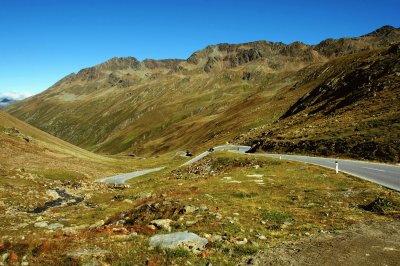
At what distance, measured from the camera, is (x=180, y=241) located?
45.4ft

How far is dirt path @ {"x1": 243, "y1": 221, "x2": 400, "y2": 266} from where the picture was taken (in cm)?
Answer: 1234

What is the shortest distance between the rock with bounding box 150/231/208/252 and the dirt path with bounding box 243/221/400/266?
217 centimetres

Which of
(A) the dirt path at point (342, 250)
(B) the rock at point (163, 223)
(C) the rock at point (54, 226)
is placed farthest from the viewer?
(C) the rock at point (54, 226)

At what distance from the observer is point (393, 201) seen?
67.9 ft

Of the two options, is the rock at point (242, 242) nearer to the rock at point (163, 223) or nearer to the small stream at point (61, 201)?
the rock at point (163, 223)

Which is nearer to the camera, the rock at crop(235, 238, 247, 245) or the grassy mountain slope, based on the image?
the rock at crop(235, 238, 247, 245)

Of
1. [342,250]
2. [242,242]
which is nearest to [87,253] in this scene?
[242,242]

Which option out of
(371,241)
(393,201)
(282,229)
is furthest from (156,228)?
(393,201)

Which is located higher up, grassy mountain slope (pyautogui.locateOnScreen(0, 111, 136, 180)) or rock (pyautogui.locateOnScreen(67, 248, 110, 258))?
rock (pyautogui.locateOnScreen(67, 248, 110, 258))

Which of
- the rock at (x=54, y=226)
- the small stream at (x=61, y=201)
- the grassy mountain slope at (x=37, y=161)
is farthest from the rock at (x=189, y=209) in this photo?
the grassy mountain slope at (x=37, y=161)

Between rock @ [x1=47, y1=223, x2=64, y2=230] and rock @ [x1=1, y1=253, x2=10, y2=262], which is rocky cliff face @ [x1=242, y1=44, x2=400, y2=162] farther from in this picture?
rock @ [x1=1, y1=253, x2=10, y2=262]

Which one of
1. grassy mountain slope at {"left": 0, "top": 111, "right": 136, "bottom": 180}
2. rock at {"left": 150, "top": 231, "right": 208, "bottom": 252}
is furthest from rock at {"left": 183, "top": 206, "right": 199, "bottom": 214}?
grassy mountain slope at {"left": 0, "top": 111, "right": 136, "bottom": 180}

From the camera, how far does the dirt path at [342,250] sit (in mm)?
12336

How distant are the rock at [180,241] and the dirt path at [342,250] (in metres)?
2.17
